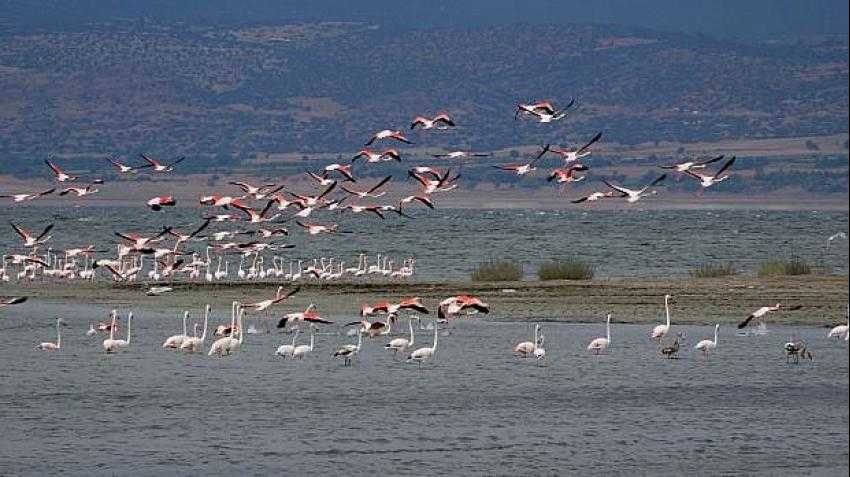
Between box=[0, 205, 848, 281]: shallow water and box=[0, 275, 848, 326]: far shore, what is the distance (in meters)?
4.57

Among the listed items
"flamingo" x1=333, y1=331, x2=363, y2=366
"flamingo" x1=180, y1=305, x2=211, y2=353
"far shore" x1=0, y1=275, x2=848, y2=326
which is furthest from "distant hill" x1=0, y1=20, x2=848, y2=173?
"flamingo" x1=333, y1=331, x2=363, y2=366

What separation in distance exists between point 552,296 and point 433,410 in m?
14.2

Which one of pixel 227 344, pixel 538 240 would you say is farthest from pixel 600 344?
pixel 538 240

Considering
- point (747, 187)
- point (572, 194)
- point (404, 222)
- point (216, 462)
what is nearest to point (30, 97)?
point (572, 194)

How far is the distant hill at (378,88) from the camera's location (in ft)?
467

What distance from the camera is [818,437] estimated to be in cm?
1809

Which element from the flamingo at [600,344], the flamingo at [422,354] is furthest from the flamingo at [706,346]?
the flamingo at [422,354]

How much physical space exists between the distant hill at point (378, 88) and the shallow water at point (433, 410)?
102m

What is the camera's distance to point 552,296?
113ft

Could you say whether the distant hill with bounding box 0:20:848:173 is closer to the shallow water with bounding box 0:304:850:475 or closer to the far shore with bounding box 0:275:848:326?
the far shore with bounding box 0:275:848:326

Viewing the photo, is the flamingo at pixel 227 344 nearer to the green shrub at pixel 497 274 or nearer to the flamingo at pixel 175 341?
the flamingo at pixel 175 341

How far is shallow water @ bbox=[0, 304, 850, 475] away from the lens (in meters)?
17.1

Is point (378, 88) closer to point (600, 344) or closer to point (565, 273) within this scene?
point (565, 273)

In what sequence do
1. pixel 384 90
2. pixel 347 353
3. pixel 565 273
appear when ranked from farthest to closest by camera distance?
pixel 384 90, pixel 565 273, pixel 347 353
